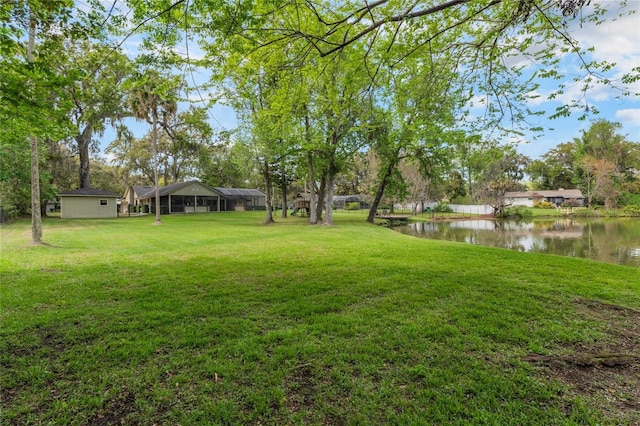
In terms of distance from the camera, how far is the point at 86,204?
25.6 metres

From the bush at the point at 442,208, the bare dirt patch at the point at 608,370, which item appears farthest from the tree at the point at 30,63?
the bush at the point at 442,208

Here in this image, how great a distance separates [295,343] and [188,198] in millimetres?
34291

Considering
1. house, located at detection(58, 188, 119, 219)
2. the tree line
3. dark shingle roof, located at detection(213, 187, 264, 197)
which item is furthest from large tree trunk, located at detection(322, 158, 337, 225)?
dark shingle roof, located at detection(213, 187, 264, 197)

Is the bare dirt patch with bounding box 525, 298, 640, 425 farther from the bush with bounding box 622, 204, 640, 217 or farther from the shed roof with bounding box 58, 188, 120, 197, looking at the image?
the bush with bounding box 622, 204, 640, 217

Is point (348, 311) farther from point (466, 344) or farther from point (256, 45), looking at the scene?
point (256, 45)

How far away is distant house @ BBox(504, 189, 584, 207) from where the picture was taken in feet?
162

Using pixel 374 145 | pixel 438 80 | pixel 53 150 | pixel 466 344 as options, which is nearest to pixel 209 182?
pixel 53 150

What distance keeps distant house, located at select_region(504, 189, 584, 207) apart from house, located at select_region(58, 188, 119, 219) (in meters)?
54.3

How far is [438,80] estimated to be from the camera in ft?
21.1

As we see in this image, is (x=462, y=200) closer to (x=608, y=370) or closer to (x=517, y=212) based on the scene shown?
(x=517, y=212)

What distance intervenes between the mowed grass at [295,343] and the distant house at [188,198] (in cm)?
2771

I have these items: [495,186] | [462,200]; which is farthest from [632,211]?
[462,200]

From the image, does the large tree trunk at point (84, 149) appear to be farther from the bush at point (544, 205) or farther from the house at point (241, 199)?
the bush at point (544, 205)

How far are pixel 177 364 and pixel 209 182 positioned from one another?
4364 centimetres
